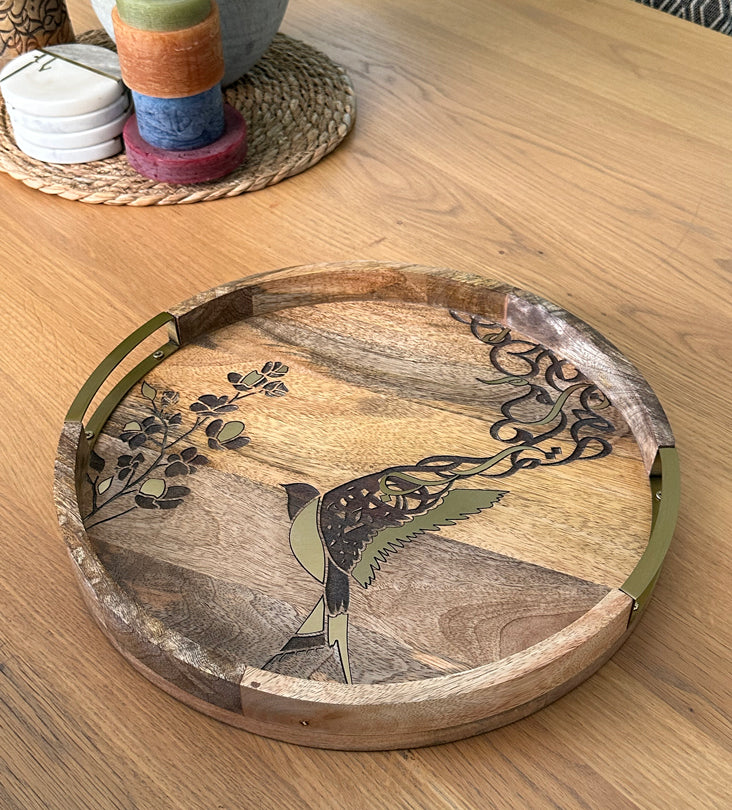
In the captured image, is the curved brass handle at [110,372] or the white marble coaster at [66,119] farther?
the white marble coaster at [66,119]

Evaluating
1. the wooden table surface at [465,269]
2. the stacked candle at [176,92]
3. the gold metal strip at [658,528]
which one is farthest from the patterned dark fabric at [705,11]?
the gold metal strip at [658,528]

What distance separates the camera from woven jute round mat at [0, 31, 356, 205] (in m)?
0.95

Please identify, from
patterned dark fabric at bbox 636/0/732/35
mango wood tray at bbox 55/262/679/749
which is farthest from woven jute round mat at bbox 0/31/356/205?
patterned dark fabric at bbox 636/0/732/35

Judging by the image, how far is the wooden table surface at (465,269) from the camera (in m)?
0.52

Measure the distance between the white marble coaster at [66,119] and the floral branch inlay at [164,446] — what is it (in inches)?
15.4

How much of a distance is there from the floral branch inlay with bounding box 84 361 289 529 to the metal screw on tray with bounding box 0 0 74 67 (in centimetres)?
57

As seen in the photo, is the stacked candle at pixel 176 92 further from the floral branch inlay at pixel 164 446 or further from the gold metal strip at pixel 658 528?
the gold metal strip at pixel 658 528

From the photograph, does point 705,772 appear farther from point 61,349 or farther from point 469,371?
point 61,349

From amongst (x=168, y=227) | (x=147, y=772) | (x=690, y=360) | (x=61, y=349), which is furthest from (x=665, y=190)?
(x=147, y=772)

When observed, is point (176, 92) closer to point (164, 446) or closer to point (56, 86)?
point (56, 86)

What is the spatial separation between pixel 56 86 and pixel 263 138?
0.22m

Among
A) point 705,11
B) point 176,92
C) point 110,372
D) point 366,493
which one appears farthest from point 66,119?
point 705,11

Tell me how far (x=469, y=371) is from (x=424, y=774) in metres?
0.32

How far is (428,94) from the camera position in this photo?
1.11m
